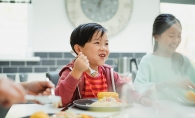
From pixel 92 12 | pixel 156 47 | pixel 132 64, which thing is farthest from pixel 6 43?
pixel 156 47

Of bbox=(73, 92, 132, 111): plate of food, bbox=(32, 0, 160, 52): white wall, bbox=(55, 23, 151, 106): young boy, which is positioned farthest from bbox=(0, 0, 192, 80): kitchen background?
bbox=(73, 92, 132, 111): plate of food

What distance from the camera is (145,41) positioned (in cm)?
200

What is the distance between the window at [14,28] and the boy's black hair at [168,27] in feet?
4.76

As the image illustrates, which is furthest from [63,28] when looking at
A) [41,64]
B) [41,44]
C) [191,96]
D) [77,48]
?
[191,96]

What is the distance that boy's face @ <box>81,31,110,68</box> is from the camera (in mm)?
820

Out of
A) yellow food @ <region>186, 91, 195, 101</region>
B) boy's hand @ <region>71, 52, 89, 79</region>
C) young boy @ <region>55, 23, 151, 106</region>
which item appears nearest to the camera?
yellow food @ <region>186, 91, 195, 101</region>

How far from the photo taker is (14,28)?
1.87 meters

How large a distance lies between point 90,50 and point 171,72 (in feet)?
1.49

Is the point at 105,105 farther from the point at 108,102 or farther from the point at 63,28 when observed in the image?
the point at 63,28

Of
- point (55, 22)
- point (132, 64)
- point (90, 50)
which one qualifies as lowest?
point (132, 64)

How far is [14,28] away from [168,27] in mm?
1586

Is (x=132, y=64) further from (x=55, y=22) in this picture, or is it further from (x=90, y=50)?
(x=90, y=50)

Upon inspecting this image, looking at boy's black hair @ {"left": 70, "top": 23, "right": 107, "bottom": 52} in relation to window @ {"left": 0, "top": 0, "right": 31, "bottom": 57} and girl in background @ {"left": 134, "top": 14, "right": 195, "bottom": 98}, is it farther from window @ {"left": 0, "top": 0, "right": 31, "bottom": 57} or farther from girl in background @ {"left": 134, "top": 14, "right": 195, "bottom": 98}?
window @ {"left": 0, "top": 0, "right": 31, "bottom": 57}

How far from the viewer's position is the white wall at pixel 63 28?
1827 millimetres
